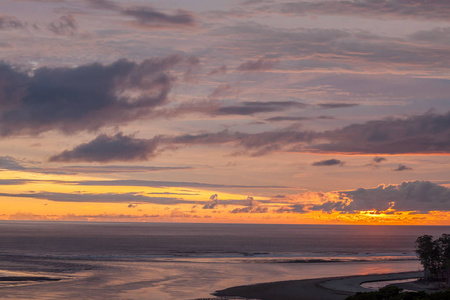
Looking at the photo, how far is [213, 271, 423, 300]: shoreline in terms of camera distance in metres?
76.4

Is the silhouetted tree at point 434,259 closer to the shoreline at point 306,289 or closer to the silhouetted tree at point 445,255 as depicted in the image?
the silhouetted tree at point 445,255

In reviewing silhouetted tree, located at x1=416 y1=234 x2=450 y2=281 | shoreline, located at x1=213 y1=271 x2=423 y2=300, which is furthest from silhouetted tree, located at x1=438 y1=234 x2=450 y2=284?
shoreline, located at x1=213 y1=271 x2=423 y2=300

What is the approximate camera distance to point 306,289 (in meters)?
83.1

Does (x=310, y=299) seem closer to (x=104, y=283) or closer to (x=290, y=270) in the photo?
(x=104, y=283)

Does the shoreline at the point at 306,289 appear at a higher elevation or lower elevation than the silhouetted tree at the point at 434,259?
lower

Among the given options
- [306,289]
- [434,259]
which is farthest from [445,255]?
[306,289]

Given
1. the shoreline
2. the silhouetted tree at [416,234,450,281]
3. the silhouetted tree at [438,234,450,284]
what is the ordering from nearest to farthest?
the shoreline, the silhouetted tree at [438,234,450,284], the silhouetted tree at [416,234,450,281]

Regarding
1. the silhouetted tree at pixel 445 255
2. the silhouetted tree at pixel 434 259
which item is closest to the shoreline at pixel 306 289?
the silhouetted tree at pixel 434 259

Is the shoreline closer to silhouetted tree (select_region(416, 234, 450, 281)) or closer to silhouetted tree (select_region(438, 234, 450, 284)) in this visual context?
silhouetted tree (select_region(416, 234, 450, 281))

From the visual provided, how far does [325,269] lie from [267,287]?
3480 cm

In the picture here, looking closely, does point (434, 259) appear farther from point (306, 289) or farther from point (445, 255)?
point (306, 289)

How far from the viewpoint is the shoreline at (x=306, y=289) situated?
76.4m

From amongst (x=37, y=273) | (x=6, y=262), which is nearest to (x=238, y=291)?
(x=37, y=273)

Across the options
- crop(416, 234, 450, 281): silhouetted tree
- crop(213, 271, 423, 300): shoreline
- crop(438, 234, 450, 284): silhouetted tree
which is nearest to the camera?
crop(213, 271, 423, 300): shoreline
